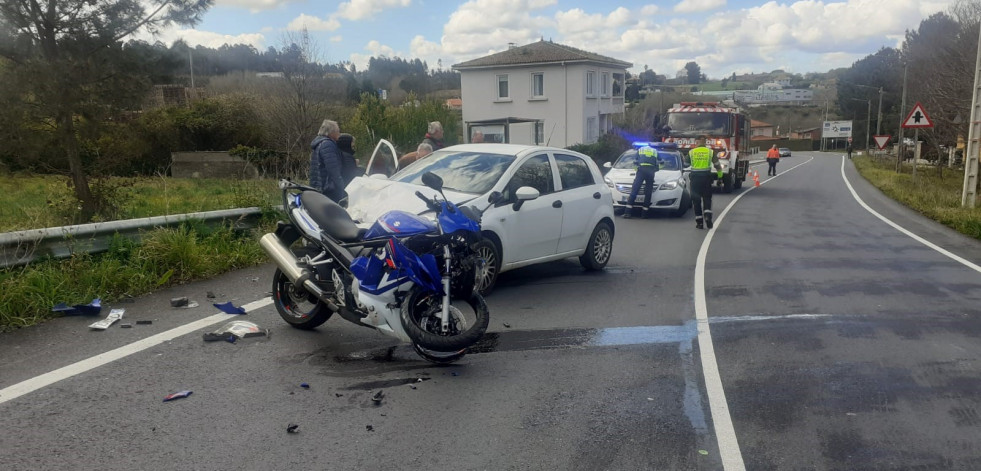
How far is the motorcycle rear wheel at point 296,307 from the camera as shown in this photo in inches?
263

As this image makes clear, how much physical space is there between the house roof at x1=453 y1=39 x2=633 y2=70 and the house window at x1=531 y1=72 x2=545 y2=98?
3.78 ft

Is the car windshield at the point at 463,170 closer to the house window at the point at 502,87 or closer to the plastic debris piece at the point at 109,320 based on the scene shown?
the plastic debris piece at the point at 109,320

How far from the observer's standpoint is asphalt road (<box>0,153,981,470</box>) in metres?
4.33

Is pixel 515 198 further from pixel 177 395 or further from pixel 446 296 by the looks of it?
pixel 177 395

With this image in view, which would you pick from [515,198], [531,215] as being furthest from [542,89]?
[515,198]

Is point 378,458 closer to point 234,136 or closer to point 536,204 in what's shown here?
point 536,204

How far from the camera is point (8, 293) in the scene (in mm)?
6598

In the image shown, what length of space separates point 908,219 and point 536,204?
1299 centimetres

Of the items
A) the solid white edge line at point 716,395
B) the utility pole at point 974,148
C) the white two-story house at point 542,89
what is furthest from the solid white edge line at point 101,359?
the white two-story house at point 542,89

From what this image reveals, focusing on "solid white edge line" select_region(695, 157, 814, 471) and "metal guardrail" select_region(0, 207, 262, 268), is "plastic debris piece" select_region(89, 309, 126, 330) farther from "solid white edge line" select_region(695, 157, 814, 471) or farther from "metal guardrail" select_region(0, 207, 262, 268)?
"solid white edge line" select_region(695, 157, 814, 471)

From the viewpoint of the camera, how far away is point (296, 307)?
6930 millimetres

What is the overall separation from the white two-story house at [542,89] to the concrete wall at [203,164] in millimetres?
19180

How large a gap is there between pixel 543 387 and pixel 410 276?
4.06 ft

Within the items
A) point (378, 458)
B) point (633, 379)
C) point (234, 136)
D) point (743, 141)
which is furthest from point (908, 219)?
point (234, 136)
